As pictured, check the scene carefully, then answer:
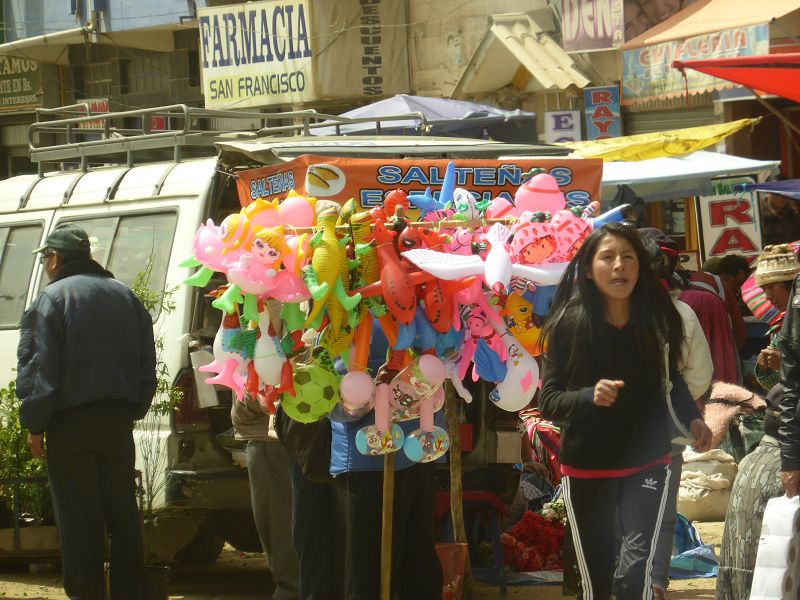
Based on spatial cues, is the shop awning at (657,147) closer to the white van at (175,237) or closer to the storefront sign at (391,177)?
the white van at (175,237)

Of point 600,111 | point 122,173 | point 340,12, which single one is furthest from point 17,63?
point 122,173

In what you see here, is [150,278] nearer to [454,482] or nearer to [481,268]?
[454,482]

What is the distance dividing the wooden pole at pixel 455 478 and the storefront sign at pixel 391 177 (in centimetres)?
109

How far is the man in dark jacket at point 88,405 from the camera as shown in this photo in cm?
661

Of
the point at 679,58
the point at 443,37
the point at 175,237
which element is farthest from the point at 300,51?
the point at 175,237

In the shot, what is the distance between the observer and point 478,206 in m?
5.98

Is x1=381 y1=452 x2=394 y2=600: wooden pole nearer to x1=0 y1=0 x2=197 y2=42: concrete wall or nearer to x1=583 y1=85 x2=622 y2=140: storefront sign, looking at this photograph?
x1=583 y1=85 x2=622 y2=140: storefront sign

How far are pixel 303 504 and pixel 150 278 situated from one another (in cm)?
198

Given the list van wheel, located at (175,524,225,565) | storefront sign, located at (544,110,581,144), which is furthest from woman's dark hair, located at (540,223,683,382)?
storefront sign, located at (544,110,581,144)

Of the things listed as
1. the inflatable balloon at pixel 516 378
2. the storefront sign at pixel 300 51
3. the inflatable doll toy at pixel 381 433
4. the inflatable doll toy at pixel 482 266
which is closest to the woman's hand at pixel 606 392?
the inflatable doll toy at pixel 482 266

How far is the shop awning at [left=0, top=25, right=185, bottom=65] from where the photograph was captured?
81.9 feet

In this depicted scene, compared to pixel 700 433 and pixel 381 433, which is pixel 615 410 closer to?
pixel 700 433

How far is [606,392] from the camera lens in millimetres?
4953

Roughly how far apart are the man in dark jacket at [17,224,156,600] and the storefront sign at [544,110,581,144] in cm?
1117
